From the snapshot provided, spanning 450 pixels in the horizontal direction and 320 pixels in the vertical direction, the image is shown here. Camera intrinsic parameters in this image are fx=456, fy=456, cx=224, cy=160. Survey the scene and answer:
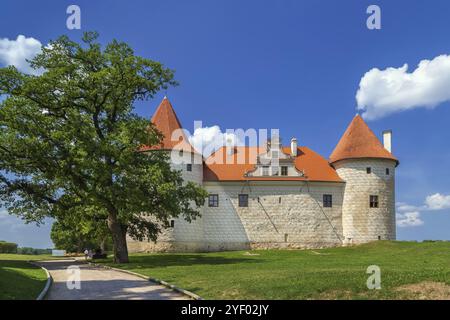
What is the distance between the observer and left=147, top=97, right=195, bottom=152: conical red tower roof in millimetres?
43062

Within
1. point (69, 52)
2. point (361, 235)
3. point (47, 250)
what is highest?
point (69, 52)

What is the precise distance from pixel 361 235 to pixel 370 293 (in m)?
33.5

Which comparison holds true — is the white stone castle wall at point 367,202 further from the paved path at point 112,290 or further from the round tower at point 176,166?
the paved path at point 112,290

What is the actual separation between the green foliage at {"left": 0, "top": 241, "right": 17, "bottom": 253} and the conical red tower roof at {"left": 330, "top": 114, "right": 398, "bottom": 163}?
3985cm

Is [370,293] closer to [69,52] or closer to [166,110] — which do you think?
[69,52]

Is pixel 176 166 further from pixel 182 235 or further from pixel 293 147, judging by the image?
pixel 293 147

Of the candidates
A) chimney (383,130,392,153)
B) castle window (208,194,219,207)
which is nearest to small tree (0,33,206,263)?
castle window (208,194,219,207)

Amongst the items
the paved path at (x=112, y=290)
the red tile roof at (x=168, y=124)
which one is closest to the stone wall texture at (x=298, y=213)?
the red tile roof at (x=168, y=124)

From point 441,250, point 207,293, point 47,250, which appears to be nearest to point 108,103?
point 207,293

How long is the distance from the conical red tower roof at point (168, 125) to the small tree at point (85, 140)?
11375 millimetres

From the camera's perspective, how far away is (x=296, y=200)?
46.8m

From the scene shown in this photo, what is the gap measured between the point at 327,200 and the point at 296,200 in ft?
10.7

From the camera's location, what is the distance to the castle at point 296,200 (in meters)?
45.6

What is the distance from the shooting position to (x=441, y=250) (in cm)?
3547
